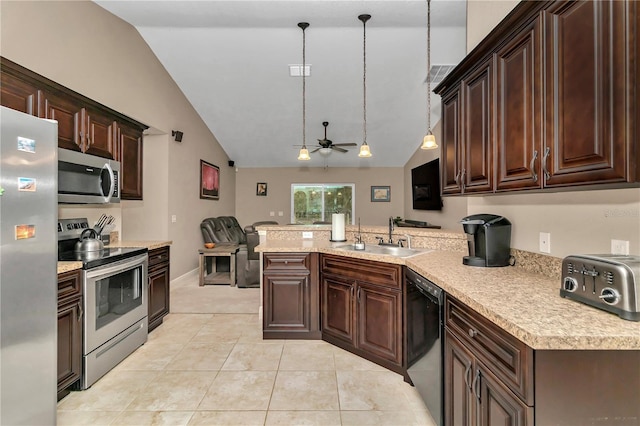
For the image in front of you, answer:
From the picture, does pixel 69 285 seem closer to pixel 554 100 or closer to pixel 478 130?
pixel 478 130

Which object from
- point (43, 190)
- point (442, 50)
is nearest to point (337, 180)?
point (442, 50)

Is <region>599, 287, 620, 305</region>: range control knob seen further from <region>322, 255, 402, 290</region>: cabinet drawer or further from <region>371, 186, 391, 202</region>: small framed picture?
<region>371, 186, 391, 202</region>: small framed picture

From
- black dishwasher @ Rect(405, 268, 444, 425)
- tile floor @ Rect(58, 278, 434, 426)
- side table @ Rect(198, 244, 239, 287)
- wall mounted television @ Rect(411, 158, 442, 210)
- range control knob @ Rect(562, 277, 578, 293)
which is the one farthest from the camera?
wall mounted television @ Rect(411, 158, 442, 210)

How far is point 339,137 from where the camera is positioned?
6.84 metres

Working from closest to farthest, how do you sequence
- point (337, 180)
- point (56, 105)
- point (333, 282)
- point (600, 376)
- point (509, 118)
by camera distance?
point (600, 376) < point (509, 118) < point (56, 105) < point (333, 282) < point (337, 180)

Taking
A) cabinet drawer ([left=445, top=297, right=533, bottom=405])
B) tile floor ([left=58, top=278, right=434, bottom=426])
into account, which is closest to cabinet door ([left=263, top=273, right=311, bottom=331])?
tile floor ([left=58, top=278, right=434, bottom=426])

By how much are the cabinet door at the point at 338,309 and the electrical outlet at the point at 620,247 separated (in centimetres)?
169

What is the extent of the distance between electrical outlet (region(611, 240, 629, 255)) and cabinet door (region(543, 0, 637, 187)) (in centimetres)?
38

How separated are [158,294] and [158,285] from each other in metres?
0.10

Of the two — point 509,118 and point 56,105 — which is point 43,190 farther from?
point 509,118

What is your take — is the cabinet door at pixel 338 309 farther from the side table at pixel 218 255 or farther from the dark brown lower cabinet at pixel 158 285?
the side table at pixel 218 255

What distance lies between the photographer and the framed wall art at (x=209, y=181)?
6.06 metres

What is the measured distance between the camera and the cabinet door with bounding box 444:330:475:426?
136cm

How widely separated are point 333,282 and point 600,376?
197cm
